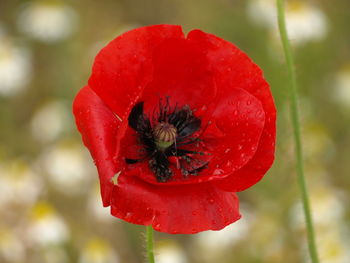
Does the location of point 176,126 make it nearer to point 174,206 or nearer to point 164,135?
point 164,135

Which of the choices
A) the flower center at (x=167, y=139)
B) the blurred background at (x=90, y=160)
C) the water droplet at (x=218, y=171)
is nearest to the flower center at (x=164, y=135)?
the flower center at (x=167, y=139)

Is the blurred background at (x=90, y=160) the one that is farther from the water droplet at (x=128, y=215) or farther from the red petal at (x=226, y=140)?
the water droplet at (x=128, y=215)

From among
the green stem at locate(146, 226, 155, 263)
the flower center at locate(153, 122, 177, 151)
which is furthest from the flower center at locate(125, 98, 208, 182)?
the green stem at locate(146, 226, 155, 263)

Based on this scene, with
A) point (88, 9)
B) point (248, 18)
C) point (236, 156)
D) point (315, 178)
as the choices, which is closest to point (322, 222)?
point (315, 178)

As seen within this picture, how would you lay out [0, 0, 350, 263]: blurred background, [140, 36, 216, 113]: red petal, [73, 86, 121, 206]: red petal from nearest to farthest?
[73, 86, 121, 206]: red petal, [140, 36, 216, 113]: red petal, [0, 0, 350, 263]: blurred background

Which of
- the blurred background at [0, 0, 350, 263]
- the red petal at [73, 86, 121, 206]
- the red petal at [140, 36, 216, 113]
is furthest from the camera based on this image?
the blurred background at [0, 0, 350, 263]

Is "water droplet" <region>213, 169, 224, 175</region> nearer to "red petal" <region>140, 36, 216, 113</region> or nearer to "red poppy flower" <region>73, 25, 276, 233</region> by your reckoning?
"red poppy flower" <region>73, 25, 276, 233</region>
